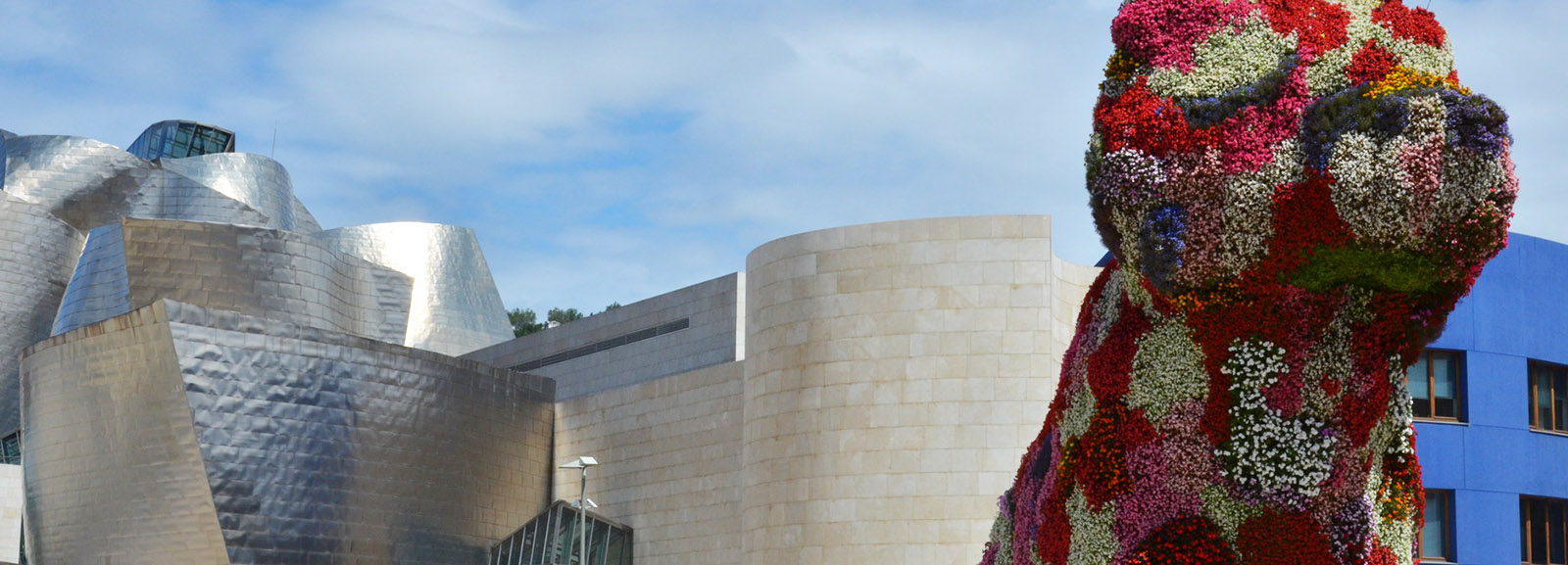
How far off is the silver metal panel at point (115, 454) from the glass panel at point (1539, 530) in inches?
972

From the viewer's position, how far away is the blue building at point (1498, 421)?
2947 cm

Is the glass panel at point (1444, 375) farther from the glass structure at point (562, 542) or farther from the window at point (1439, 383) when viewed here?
the glass structure at point (562, 542)

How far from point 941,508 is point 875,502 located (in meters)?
1.19

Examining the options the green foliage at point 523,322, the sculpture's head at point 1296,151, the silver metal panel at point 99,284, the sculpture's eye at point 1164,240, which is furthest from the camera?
the green foliage at point 523,322

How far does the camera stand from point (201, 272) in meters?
40.0

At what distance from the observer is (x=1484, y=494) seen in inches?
1161

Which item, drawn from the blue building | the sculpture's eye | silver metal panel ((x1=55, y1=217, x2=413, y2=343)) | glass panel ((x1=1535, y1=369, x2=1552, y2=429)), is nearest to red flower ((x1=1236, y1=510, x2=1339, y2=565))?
the sculpture's eye

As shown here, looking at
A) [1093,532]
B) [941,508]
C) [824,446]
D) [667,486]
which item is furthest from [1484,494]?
[1093,532]

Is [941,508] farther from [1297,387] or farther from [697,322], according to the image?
[1297,387]

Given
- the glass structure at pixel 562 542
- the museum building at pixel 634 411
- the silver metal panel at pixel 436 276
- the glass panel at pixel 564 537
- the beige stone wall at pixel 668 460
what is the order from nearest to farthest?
the museum building at pixel 634 411 < the beige stone wall at pixel 668 460 < the glass structure at pixel 562 542 < the glass panel at pixel 564 537 < the silver metal panel at pixel 436 276

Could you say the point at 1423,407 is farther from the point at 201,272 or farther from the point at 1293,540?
the point at 201,272

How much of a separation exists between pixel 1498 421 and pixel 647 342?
65.2ft

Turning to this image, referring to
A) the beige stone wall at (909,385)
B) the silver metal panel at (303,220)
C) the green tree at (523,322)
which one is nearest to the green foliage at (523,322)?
the green tree at (523,322)

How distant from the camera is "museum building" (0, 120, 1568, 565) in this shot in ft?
97.5
